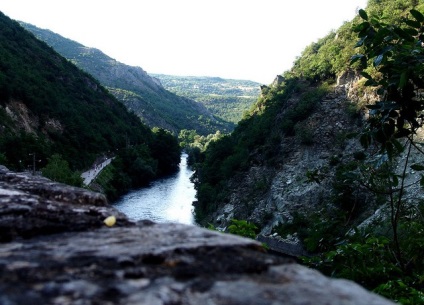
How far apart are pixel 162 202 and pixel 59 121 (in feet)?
66.3

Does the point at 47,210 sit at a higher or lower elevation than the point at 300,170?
higher

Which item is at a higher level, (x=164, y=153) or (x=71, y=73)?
(x=71, y=73)

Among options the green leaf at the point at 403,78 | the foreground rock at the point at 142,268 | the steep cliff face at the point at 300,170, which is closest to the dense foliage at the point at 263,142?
the steep cliff face at the point at 300,170

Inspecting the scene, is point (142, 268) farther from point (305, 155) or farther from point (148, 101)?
point (148, 101)

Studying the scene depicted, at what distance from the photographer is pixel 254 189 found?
35969 mm

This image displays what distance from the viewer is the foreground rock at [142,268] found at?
1572 millimetres

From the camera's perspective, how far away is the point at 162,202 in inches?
1817

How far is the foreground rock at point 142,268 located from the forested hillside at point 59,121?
29868 mm

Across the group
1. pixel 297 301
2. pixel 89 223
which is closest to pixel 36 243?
pixel 89 223

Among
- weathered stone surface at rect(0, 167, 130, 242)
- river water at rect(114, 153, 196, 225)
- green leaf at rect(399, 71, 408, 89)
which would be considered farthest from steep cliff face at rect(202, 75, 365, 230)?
weathered stone surface at rect(0, 167, 130, 242)

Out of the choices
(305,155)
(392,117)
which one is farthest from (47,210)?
(305,155)

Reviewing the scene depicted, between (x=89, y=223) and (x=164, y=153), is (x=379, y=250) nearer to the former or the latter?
(x=89, y=223)

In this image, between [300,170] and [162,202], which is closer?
[300,170]

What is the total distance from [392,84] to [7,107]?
158 feet
